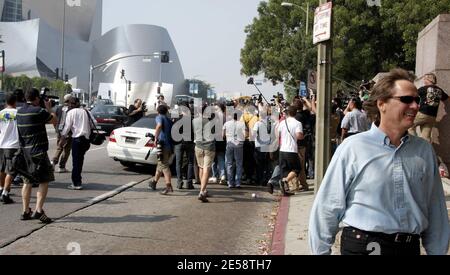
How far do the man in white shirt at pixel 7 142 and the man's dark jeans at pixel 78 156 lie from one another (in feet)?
4.48

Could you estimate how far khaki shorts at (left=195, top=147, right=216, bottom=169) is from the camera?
950cm

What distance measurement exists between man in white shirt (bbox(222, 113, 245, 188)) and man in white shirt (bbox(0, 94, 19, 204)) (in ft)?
13.4

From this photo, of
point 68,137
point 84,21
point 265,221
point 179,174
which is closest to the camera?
point 265,221

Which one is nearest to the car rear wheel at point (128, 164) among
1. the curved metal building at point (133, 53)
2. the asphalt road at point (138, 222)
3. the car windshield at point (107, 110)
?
the asphalt road at point (138, 222)

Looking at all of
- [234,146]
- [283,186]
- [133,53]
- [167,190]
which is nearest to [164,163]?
[167,190]

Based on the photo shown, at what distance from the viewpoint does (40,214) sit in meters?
7.16

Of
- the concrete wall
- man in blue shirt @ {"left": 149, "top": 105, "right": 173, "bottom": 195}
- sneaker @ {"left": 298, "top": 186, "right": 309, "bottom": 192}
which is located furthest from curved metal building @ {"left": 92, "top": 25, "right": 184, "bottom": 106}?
the concrete wall

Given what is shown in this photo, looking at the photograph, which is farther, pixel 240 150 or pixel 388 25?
pixel 388 25

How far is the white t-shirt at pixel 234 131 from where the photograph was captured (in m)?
10.9

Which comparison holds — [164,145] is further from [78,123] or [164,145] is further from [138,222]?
[138,222]

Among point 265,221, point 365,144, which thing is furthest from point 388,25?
point 365,144

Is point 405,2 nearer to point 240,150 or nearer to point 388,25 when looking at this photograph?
point 388,25

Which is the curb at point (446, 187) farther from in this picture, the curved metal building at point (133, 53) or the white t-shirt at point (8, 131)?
the curved metal building at point (133, 53)

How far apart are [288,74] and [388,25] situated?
983 centimetres
